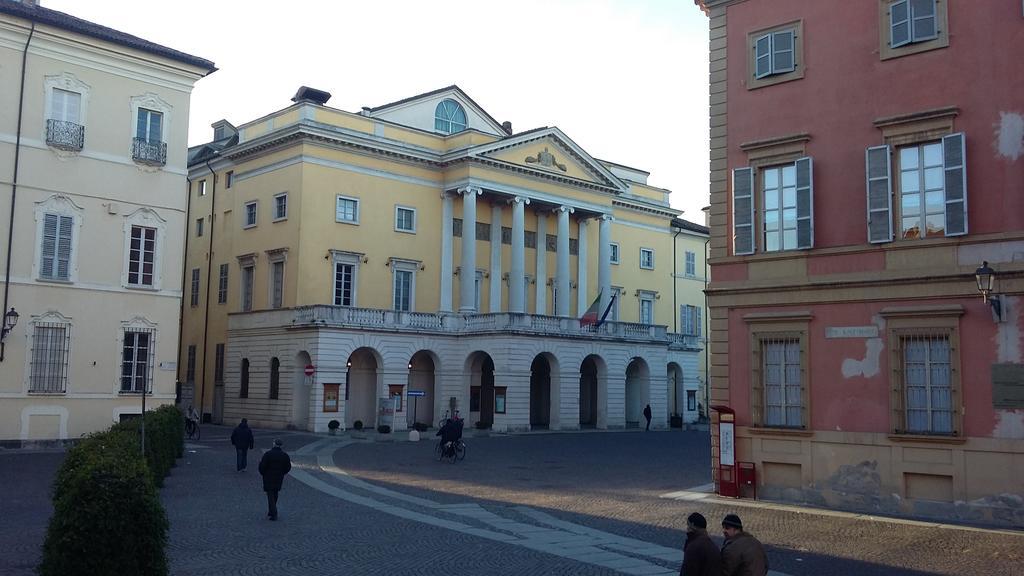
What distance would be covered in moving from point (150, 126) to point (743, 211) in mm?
22356

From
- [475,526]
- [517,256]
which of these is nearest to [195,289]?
[517,256]

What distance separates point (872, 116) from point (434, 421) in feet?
114

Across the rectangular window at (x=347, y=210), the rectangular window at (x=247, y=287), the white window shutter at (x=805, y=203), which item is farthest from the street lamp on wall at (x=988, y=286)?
the rectangular window at (x=247, y=287)

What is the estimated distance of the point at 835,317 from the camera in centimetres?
1933

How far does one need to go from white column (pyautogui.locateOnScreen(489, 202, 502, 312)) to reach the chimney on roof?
430 inches

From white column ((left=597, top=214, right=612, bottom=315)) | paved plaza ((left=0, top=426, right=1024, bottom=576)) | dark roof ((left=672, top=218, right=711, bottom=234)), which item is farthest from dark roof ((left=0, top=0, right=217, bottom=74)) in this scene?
dark roof ((left=672, top=218, right=711, bottom=234))

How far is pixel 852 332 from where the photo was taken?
19.0 m

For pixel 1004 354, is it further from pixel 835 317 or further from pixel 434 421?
pixel 434 421

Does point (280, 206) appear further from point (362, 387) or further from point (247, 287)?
point (362, 387)

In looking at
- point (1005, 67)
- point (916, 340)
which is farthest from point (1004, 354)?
point (1005, 67)

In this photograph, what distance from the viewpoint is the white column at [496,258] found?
52.3 m

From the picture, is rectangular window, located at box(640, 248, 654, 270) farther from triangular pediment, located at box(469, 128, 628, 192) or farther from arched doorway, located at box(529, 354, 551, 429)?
arched doorway, located at box(529, 354, 551, 429)

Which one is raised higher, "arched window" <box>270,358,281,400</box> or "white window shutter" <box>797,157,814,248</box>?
"white window shutter" <box>797,157,814,248</box>

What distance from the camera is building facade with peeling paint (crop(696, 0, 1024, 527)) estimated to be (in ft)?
57.0
